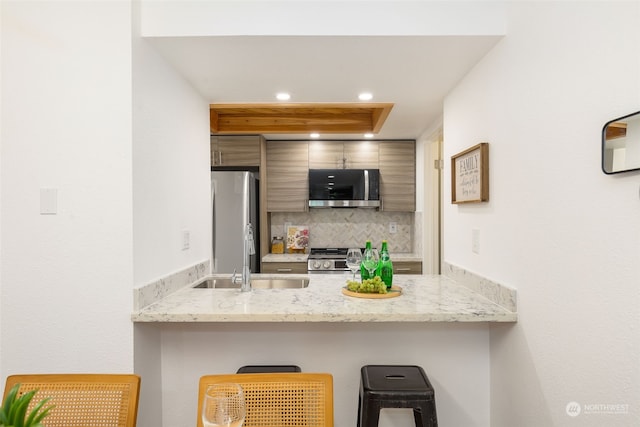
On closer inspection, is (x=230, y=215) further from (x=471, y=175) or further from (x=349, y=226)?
(x=471, y=175)

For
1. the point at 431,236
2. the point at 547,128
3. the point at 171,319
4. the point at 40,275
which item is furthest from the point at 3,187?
the point at 431,236

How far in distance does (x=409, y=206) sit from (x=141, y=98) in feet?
9.81

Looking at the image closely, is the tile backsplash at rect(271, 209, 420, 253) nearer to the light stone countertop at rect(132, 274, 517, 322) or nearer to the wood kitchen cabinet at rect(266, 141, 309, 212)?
the wood kitchen cabinet at rect(266, 141, 309, 212)

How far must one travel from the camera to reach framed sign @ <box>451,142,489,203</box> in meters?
1.79

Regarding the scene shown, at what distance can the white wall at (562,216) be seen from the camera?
0.97m

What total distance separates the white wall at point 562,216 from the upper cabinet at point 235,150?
2405 millimetres

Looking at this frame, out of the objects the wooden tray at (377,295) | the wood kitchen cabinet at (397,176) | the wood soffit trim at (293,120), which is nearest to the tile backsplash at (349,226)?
the wood kitchen cabinet at (397,176)

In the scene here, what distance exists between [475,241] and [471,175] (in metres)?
0.35

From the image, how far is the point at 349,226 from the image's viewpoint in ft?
14.2

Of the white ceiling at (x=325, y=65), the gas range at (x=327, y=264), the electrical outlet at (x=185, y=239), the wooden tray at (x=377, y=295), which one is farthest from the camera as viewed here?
the gas range at (x=327, y=264)

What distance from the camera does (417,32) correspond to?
1602mm

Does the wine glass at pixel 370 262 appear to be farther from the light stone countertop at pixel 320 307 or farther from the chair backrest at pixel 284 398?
the chair backrest at pixel 284 398

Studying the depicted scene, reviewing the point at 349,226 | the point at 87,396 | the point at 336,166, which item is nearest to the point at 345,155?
the point at 336,166

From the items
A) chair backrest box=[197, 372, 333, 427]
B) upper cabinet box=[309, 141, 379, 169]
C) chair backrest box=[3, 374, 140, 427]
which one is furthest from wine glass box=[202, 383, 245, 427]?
upper cabinet box=[309, 141, 379, 169]
